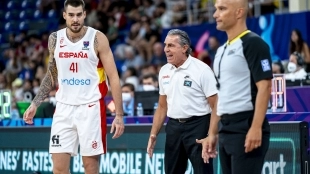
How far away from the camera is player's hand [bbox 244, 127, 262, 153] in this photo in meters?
5.86

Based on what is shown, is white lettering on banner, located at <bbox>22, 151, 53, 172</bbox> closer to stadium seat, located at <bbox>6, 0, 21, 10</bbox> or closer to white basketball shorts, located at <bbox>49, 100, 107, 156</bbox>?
white basketball shorts, located at <bbox>49, 100, 107, 156</bbox>

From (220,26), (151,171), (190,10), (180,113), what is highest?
(190,10)

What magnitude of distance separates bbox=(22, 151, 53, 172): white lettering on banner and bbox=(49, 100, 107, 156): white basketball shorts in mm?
3006

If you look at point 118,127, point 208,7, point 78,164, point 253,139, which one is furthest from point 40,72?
point 253,139

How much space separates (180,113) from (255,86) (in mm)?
1976

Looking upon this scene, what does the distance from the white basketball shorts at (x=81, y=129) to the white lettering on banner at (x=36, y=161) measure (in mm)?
3006

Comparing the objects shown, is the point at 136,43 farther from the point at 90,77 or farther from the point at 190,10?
the point at 90,77

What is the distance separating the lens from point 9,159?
463 inches

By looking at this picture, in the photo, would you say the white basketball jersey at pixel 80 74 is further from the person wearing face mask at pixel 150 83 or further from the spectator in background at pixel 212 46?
the spectator in background at pixel 212 46

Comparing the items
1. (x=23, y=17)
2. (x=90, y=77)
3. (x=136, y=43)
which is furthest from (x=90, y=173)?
(x=23, y=17)

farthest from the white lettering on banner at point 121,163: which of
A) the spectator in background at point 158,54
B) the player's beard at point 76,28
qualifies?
the spectator in background at point 158,54

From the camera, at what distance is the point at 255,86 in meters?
6.13

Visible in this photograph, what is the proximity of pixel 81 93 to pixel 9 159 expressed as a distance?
3942mm

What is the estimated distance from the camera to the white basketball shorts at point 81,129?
8.12m
